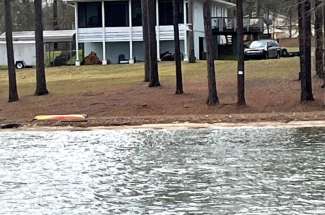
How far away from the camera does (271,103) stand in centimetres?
2948

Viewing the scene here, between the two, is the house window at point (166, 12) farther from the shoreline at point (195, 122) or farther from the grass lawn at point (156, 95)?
the shoreline at point (195, 122)

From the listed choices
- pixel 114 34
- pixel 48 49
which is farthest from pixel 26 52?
pixel 114 34

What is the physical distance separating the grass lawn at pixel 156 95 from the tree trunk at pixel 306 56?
1.54 ft

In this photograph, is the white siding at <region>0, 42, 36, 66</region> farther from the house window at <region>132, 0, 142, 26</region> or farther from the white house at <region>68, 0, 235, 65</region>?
the house window at <region>132, 0, 142, 26</region>

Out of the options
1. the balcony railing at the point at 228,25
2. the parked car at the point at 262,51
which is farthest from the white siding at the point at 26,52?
the parked car at the point at 262,51

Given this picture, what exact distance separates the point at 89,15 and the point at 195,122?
31923mm

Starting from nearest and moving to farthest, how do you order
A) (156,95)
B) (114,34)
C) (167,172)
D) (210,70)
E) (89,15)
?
(167,172)
(210,70)
(156,95)
(114,34)
(89,15)

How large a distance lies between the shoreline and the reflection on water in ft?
4.47

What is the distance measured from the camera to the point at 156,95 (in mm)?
32375

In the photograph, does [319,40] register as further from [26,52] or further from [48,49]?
[48,49]

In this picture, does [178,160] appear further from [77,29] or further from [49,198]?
[77,29]

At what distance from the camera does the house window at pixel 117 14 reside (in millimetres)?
56594

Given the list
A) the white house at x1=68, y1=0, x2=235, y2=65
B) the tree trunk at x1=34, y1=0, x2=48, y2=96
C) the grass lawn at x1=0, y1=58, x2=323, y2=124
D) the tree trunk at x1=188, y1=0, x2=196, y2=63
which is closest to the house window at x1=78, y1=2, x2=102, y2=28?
the white house at x1=68, y1=0, x2=235, y2=65

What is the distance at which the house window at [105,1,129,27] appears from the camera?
56.6m
